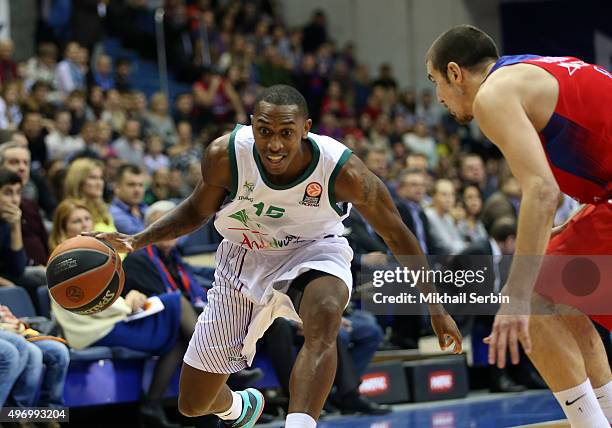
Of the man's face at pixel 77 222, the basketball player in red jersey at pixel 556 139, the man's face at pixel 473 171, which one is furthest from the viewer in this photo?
the man's face at pixel 473 171

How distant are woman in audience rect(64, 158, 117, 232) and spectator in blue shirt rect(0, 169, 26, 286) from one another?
74 centimetres

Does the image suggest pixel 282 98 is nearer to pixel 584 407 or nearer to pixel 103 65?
pixel 584 407

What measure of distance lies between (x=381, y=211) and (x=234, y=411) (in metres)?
1.37

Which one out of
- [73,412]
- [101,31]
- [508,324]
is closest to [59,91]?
[101,31]

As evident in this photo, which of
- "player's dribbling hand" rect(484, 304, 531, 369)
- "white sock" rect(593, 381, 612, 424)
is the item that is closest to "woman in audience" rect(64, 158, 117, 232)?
"white sock" rect(593, 381, 612, 424)

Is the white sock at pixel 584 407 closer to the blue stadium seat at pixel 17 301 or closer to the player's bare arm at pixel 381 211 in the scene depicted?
the player's bare arm at pixel 381 211

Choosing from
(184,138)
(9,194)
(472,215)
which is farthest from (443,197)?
(9,194)

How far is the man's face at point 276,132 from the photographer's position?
412cm

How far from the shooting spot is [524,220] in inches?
121

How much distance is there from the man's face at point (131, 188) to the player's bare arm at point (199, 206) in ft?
9.00

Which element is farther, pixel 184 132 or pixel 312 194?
pixel 184 132

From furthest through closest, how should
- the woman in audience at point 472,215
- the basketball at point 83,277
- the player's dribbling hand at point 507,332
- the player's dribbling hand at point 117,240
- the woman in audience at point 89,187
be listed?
the woman in audience at point 472,215 → the woman in audience at point 89,187 → the player's dribbling hand at point 117,240 → the basketball at point 83,277 → the player's dribbling hand at point 507,332

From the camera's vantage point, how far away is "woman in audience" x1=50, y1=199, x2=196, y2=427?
19.7 feet

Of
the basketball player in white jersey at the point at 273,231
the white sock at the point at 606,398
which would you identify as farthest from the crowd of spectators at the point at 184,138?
the basketball player in white jersey at the point at 273,231
